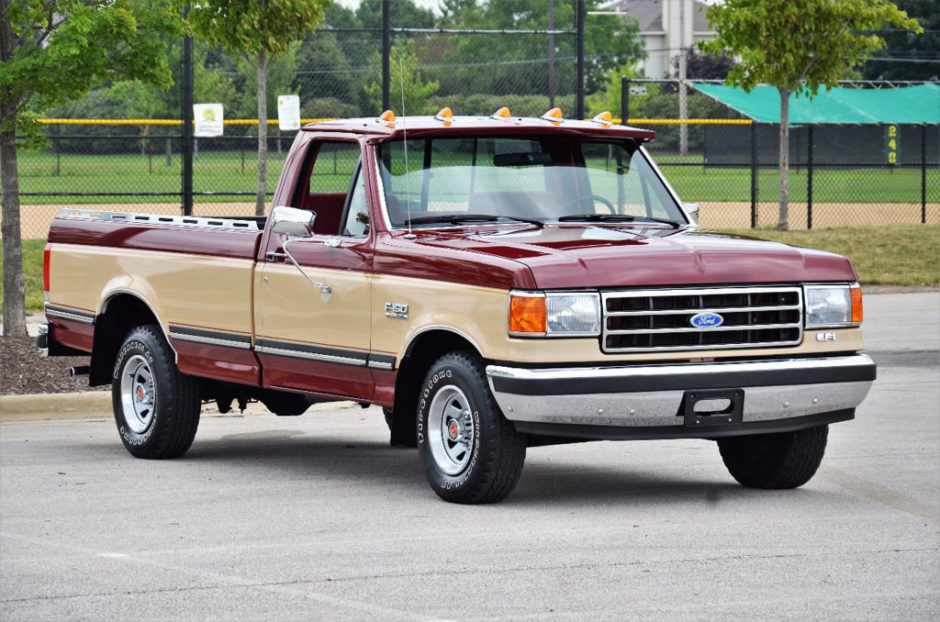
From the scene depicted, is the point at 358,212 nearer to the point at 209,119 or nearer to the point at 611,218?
the point at 611,218

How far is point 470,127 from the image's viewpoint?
9.86 meters

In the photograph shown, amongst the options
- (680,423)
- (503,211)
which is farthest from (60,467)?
(680,423)

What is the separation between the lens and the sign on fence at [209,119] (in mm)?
23641

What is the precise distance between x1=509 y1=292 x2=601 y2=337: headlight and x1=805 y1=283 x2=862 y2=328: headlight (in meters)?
1.26

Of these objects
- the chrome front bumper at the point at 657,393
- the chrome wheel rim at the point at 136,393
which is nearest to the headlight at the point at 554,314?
the chrome front bumper at the point at 657,393

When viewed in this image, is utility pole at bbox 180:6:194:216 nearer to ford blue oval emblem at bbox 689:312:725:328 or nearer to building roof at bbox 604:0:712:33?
ford blue oval emblem at bbox 689:312:725:328

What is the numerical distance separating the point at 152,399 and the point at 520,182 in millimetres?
2799

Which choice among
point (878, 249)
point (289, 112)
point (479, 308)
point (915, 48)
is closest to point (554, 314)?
point (479, 308)

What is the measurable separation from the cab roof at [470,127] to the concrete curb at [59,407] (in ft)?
12.7

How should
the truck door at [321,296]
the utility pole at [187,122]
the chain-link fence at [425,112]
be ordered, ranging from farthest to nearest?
Answer: the chain-link fence at [425,112] < the utility pole at [187,122] < the truck door at [321,296]

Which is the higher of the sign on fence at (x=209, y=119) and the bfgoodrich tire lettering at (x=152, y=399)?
the sign on fence at (x=209, y=119)

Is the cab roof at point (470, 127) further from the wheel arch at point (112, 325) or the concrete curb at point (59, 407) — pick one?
the concrete curb at point (59, 407)

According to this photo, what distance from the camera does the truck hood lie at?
27.4 feet

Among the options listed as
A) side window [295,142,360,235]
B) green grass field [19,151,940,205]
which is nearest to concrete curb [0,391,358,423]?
side window [295,142,360,235]
